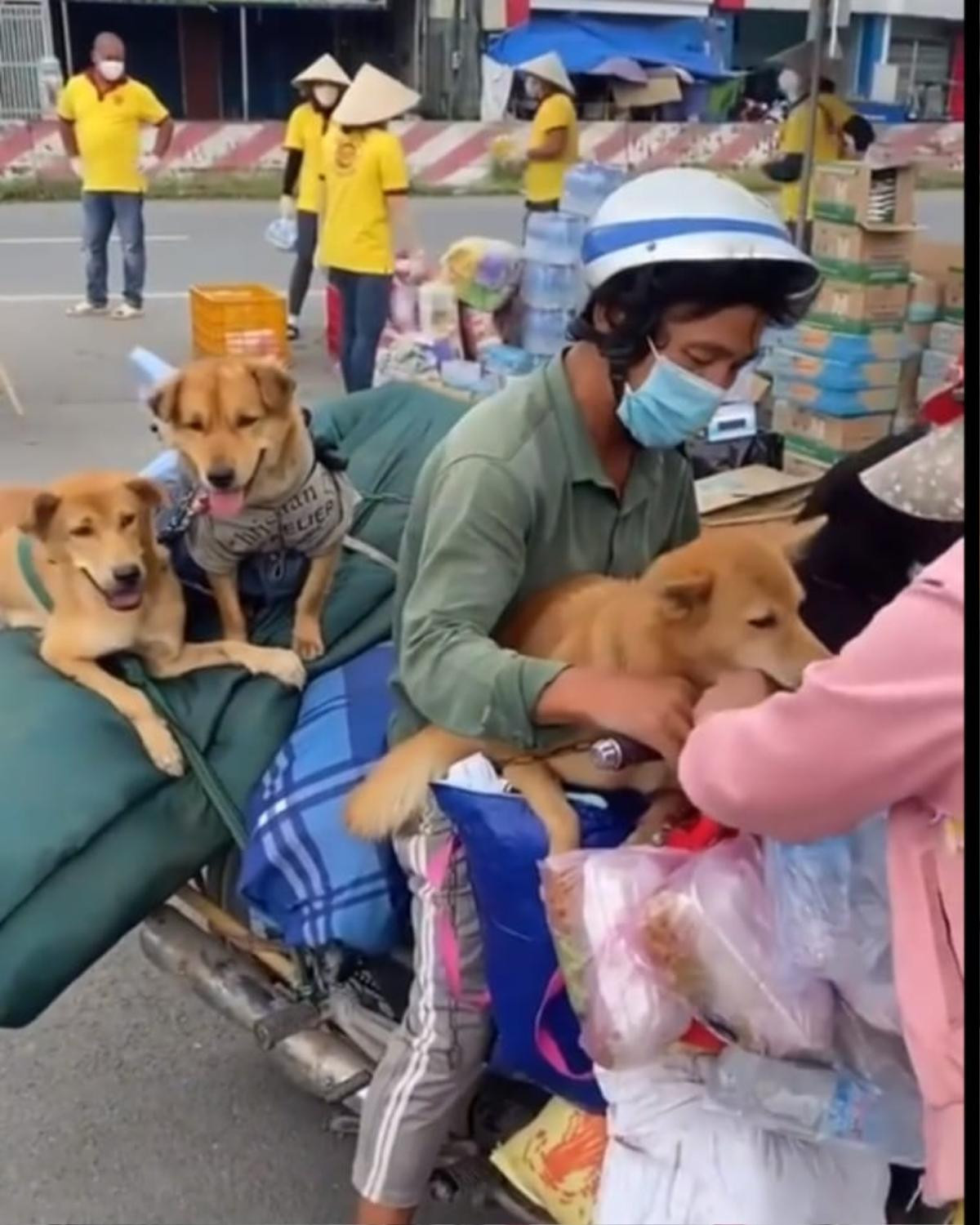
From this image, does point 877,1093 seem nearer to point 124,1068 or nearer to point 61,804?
point 61,804

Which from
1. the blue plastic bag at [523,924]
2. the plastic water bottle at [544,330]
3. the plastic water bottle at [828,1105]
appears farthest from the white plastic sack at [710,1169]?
the plastic water bottle at [544,330]

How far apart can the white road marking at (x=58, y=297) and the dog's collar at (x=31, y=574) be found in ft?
28.6

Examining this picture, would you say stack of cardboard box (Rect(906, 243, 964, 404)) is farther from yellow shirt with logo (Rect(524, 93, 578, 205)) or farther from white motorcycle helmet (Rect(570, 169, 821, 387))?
white motorcycle helmet (Rect(570, 169, 821, 387))

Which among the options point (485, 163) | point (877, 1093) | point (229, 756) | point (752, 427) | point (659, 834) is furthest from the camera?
point (485, 163)

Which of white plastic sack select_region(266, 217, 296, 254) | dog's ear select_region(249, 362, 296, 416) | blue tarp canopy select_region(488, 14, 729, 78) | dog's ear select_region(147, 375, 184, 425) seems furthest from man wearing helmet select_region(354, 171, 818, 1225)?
blue tarp canopy select_region(488, 14, 729, 78)

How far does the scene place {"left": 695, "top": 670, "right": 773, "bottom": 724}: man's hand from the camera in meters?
1.99

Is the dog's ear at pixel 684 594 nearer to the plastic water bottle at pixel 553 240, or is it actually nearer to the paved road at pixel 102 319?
the paved road at pixel 102 319

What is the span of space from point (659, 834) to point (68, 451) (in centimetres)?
630

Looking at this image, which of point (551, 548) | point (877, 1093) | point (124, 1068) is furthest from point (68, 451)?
point (877, 1093)

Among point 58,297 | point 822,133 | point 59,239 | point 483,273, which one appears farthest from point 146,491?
point 59,239

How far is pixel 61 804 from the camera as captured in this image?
A: 252 cm

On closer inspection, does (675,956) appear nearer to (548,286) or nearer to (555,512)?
(555,512)

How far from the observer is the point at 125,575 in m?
3.11

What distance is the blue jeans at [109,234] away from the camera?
11.0m
